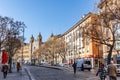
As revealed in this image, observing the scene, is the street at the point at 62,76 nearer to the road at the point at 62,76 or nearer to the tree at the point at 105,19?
the road at the point at 62,76

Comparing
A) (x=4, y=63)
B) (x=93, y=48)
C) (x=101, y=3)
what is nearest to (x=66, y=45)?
(x=93, y=48)

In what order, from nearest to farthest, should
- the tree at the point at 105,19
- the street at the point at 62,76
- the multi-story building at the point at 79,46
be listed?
the street at the point at 62,76
the tree at the point at 105,19
the multi-story building at the point at 79,46

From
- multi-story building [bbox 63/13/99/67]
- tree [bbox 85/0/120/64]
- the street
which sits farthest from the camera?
multi-story building [bbox 63/13/99/67]

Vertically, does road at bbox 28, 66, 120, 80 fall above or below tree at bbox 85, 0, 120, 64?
below

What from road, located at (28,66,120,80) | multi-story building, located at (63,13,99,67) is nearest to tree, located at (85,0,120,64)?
road, located at (28,66,120,80)

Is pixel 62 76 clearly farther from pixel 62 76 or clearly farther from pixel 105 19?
pixel 105 19

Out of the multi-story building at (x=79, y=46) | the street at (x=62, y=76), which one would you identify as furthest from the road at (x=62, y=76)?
the multi-story building at (x=79, y=46)

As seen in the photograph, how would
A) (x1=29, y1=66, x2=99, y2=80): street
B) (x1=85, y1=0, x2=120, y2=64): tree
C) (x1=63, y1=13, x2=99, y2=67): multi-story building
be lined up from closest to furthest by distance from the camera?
(x1=29, y1=66, x2=99, y2=80): street
(x1=85, y1=0, x2=120, y2=64): tree
(x1=63, y1=13, x2=99, y2=67): multi-story building

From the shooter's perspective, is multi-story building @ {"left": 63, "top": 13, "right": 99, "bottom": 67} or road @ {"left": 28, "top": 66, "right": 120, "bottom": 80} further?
multi-story building @ {"left": 63, "top": 13, "right": 99, "bottom": 67}

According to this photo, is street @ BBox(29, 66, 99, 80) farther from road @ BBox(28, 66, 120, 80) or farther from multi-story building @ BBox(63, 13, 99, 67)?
multi-story building @ BBox(63, 13, 99, 67)

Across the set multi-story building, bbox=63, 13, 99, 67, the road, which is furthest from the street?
multi-story building, bbox=63, 13, 99, 67

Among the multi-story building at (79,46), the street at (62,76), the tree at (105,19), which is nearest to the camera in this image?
the street at (62,76)

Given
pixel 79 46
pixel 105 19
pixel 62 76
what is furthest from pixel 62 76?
pixel 79 46

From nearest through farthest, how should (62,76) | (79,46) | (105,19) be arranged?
(62,76), (105,19), (79,46)
